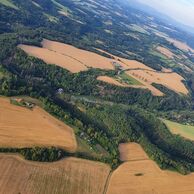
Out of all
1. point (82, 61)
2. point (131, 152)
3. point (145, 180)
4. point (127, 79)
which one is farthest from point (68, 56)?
point (145, 180)

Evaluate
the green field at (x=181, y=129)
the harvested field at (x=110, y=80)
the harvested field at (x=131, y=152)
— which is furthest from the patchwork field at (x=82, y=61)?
the harvested field at (x=131, y=152)

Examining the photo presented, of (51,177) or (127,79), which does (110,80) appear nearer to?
(127,79)

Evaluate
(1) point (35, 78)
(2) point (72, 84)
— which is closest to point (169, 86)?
(2) point (72, 84)

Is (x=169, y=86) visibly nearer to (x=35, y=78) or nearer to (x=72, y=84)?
(x=72, y=84)

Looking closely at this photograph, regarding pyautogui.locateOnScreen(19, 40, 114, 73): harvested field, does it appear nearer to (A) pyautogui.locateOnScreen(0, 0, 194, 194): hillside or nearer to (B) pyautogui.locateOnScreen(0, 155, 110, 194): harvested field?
(A) pyautogui.locateOnScreen(0, 0, 194, 194): hillside

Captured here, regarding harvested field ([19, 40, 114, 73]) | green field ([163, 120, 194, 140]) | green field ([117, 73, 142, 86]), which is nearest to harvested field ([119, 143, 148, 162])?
green field ([163, 120, 194, 140])
